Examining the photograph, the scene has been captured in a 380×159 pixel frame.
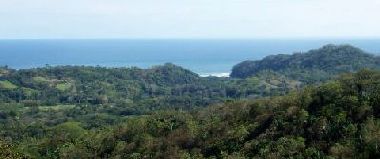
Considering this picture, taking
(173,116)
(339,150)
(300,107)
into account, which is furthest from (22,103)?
(339,150)

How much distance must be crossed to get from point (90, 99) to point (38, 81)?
24.1m

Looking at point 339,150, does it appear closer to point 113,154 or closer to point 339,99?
point 339,99

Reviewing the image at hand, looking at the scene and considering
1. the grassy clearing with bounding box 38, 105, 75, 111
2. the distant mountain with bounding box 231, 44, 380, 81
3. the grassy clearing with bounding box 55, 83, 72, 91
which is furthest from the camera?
the distant mountain with bounding box 231, 44, 380, 81

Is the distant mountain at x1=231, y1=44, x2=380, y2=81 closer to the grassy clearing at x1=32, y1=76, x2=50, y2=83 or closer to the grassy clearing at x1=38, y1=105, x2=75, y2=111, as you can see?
the grassy clearing at x1=32, y1=76, x2=50, y2=83

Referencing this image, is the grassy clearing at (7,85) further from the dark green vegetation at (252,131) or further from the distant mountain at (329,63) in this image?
the distant mountain at (329,63)

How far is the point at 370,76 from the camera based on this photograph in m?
54.3

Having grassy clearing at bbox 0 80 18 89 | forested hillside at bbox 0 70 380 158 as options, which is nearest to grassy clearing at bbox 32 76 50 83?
grassy clearing at bbox 0 80 18 89

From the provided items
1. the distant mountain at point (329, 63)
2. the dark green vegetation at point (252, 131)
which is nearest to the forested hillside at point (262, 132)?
the dark green vegetation at point (252, 131)

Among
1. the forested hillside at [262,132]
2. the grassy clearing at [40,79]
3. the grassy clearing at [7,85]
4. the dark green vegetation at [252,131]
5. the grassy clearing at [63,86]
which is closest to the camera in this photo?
the forested hillside at [262,132]

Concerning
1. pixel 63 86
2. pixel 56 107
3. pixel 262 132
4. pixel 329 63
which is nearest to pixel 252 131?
pixel 262 132

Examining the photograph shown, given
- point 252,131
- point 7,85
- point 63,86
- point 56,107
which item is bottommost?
point 56,107

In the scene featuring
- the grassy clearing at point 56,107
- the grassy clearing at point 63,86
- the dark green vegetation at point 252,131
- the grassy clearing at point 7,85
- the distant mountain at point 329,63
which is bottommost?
the grassy clearing at point 56,107

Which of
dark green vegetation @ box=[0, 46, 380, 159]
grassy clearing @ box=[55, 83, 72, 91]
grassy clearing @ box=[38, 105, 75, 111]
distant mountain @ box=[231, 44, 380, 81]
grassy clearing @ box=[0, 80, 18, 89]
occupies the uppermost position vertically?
dark green vegetation @ box=[0, 46, 380, 159]

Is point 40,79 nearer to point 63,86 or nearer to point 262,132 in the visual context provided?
point 63,86
